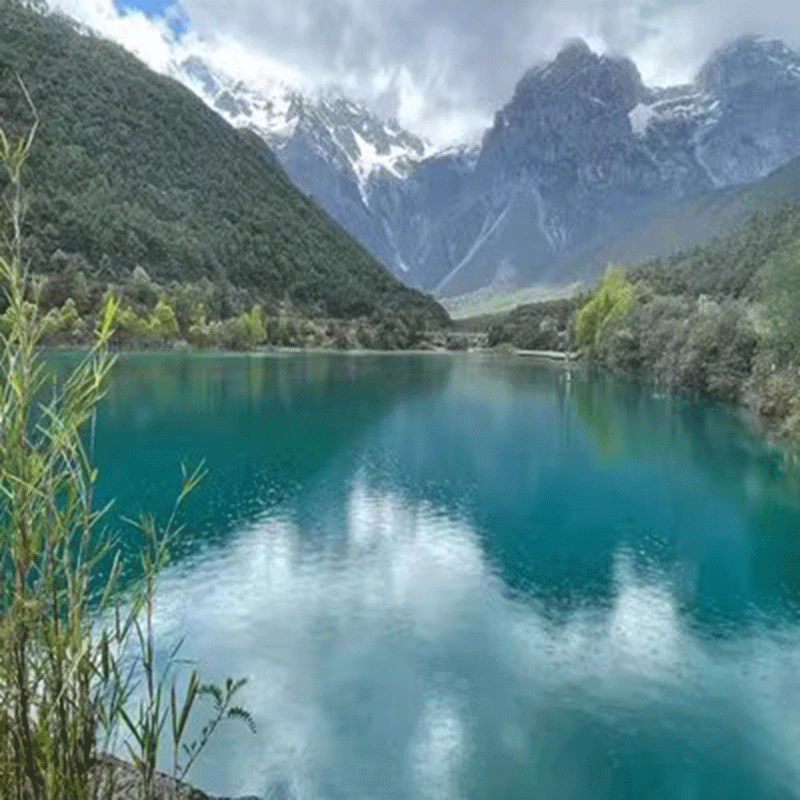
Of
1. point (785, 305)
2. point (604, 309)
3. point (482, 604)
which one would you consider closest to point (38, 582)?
point (482, 604)

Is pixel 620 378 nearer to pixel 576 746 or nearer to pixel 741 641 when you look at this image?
pixel 741 641

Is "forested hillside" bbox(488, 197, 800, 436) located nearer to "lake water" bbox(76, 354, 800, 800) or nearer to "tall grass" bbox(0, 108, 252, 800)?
"lake water" bbox(76, 354, 800, 800)

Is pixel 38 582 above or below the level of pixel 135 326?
above

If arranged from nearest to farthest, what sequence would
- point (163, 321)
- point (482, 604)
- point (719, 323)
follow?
1. point (482, 604)
2. point (719, 323)
3. point (163, 321)

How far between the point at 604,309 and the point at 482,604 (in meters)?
112

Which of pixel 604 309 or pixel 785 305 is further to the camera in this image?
pixel 604 309

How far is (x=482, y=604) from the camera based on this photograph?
30047 millimetres

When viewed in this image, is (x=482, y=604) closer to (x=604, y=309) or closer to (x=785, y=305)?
(x=785, y=305)

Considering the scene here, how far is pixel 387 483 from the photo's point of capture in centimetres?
4894

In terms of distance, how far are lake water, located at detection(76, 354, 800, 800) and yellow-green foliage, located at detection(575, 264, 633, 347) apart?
64865 mm

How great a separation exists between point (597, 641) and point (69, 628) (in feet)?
78.0

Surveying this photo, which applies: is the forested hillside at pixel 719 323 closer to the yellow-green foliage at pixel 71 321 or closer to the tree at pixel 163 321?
the tree at pixel 163 321

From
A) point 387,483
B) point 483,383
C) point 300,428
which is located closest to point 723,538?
point 387,483

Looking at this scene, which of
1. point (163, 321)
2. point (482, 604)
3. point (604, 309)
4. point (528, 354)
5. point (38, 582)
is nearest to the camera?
point (38, 582)
